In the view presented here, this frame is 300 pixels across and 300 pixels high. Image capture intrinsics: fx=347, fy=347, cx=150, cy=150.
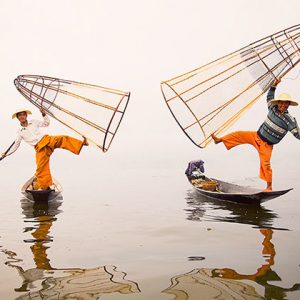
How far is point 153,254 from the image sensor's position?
5.43 meters

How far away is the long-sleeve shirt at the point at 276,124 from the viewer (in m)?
8.46

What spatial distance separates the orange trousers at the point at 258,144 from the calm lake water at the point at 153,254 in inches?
40.7

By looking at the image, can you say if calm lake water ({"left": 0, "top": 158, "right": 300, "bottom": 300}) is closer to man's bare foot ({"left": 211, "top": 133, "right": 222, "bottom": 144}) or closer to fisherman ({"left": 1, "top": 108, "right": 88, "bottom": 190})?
fisherman ({"left": 1, "top": 108, "right": 88, "bottom": 190})

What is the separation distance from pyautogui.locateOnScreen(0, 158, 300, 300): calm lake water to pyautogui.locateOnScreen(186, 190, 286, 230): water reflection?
25 mm

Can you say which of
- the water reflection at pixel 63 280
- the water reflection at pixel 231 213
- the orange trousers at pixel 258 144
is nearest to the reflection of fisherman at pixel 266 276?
the water reflection at pixel 63 280

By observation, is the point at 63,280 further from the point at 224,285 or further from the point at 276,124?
the point at 276,124

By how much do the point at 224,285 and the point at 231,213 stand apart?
4.76 meters

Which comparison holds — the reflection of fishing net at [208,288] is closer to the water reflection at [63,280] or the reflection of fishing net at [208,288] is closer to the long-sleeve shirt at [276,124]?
the water reflection at [63,280]

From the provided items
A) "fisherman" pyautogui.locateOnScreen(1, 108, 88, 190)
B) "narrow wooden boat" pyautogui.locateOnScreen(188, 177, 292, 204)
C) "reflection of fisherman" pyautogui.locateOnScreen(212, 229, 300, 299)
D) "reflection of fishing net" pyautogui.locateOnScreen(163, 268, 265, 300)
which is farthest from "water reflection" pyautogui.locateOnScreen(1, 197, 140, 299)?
"narrow wooden boat" pyautogui.locateOnScreen(188, 177, 292, 204)

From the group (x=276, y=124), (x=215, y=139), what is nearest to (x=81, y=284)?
(x=215, y=139)

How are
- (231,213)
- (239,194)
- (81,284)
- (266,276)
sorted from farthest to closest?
(239,194), (231,213), (266,276), (81,284)

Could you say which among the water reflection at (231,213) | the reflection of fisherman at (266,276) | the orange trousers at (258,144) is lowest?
the water reflection at (231,213)

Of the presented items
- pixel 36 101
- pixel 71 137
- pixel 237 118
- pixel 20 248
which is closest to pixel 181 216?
pixel 237 118

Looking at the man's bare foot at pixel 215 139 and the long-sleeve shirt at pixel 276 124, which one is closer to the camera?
the long-sleeve shirt at pixel 276 124
